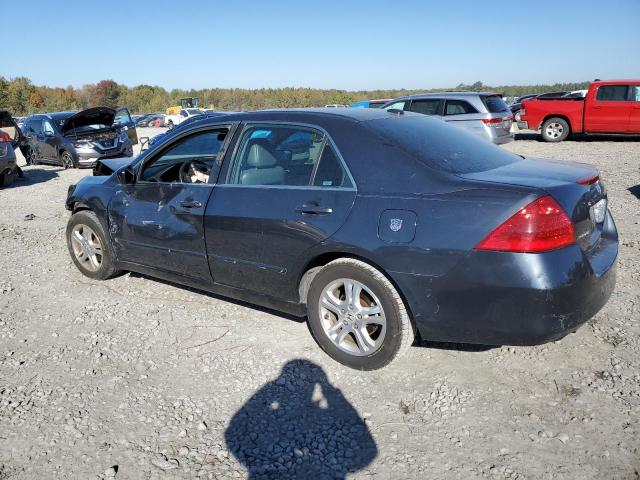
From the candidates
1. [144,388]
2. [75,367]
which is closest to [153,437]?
[144,388]

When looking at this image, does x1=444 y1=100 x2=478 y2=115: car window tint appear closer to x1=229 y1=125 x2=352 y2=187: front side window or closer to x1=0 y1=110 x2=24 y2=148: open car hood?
x1=229 y1=125 x2=352 y2=187: front side window

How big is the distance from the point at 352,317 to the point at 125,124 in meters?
14.3

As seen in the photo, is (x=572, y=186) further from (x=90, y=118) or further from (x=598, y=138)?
(x=598, y=138)

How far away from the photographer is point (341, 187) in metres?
3.20

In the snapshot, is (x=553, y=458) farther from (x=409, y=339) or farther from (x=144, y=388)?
(x=144, y=388)

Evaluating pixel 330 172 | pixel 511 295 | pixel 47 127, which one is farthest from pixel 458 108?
pixel 511 295

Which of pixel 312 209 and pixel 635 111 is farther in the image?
pixel 635 111

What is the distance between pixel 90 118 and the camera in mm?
14609

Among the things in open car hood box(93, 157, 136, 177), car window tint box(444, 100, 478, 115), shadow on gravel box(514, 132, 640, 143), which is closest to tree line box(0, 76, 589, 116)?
shadow on gravel box(514, 132, 640, 143)

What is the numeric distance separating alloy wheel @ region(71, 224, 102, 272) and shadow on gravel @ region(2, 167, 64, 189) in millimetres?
8138

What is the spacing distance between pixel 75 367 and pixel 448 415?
2443mm

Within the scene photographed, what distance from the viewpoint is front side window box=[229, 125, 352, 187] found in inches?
130

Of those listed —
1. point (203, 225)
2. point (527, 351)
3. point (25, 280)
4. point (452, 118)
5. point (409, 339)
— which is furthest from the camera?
point (452, 118)

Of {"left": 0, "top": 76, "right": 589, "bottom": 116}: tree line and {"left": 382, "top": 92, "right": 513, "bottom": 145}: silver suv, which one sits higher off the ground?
{"left": 0, "top": 76, "right": 589, "bottom": 116}: tree line
